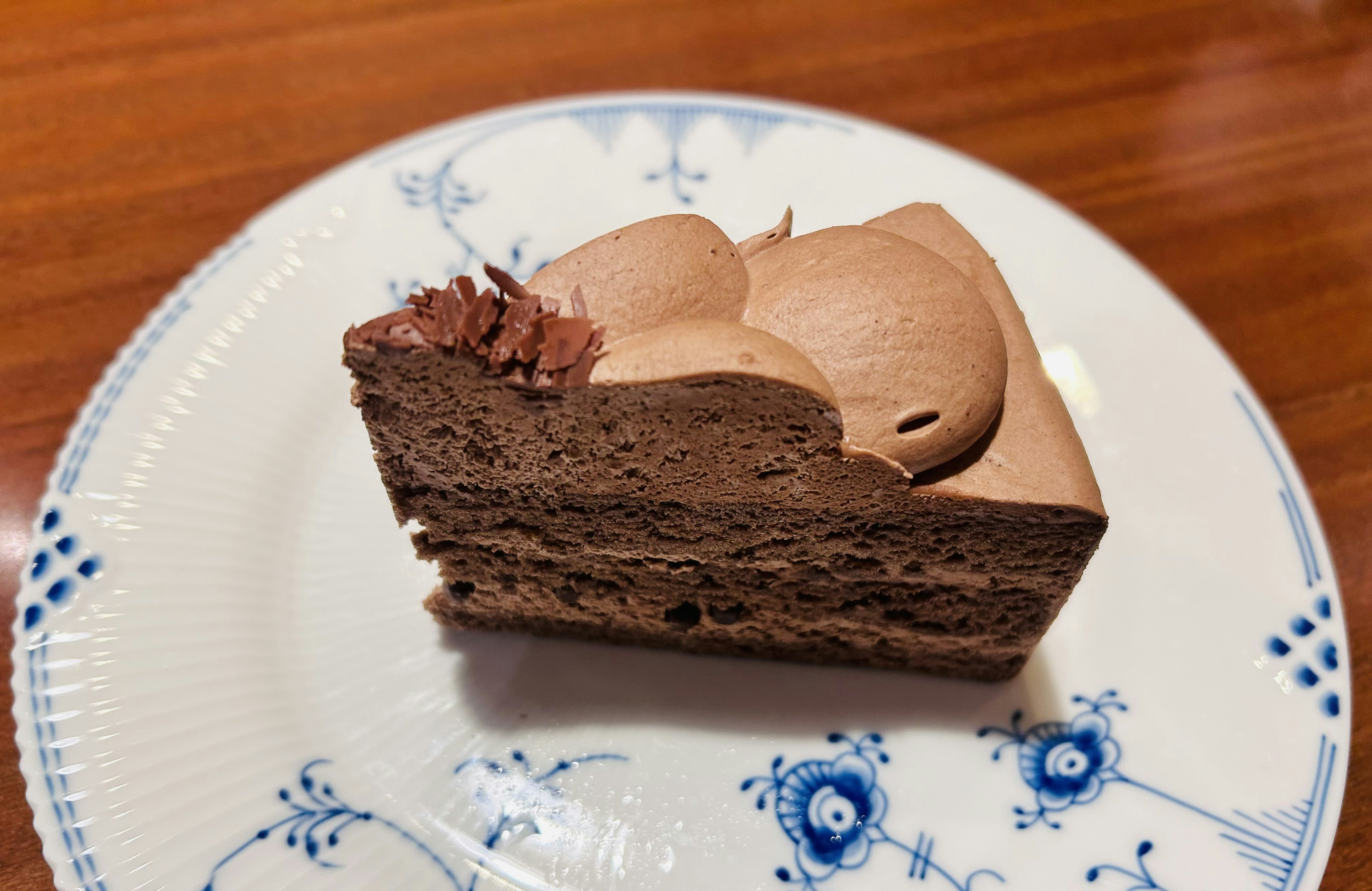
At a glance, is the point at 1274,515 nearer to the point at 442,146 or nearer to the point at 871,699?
the point at 871,699

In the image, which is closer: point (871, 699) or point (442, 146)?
point (871, 699)

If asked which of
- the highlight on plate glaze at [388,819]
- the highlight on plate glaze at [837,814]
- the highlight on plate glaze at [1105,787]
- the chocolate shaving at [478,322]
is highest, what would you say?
the chocolate shaving at [478,322]

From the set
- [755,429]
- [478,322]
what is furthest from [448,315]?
[755,429]

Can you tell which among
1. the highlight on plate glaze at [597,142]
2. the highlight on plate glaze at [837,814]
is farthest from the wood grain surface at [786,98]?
the highlight on plate glaze at [837,814]

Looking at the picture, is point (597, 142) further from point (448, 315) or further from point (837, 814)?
point (837, 814)

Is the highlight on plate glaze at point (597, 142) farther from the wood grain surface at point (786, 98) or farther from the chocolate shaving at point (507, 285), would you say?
the chocolate shaving at point (507, 285)

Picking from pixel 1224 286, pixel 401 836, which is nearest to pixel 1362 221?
pixel 1224 286
